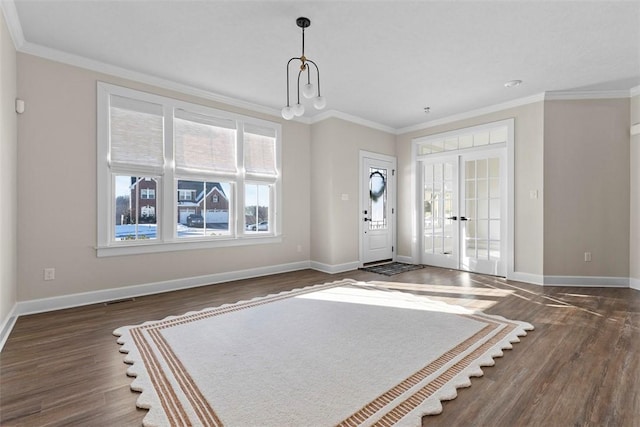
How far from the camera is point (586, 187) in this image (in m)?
4.67

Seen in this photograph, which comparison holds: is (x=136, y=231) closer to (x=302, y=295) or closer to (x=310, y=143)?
(x=302, y=295)

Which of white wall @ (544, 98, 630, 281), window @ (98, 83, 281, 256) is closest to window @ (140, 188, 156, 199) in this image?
window @ (98, 83, 281, 256)

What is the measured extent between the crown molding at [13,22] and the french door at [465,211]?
6.06 metres

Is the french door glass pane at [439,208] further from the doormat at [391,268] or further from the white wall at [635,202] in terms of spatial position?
the white wall at [635,202]

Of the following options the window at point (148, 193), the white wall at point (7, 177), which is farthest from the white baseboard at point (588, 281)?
the white wall at point (7, 177)

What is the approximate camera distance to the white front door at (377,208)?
6.17m

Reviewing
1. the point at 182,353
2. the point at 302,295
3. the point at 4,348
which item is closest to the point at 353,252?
the point at 302,295

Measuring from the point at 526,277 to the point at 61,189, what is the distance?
6405 millimetres

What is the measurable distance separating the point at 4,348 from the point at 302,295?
9.22 ft

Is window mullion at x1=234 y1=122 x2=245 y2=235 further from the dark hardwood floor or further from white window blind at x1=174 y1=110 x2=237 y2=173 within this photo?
Result: the dark hardwood floor

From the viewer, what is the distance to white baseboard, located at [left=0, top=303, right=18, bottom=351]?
2.68 meters

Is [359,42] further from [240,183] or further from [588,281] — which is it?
[588,281]

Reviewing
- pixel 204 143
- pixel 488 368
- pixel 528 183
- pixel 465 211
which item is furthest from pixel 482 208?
pixel 204 143

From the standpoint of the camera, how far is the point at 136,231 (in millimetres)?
4125
